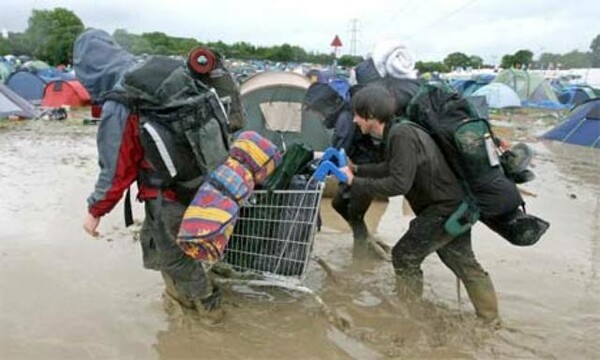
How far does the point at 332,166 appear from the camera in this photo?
363 cm

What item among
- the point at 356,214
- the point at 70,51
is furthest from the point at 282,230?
the point at 70,51

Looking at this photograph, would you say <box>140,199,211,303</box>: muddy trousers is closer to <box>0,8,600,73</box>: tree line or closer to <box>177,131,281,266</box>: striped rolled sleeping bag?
<box>177,131,281,266</box>: striped rolled sleeping bag

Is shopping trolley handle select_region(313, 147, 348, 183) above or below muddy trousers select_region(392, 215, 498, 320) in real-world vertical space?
above

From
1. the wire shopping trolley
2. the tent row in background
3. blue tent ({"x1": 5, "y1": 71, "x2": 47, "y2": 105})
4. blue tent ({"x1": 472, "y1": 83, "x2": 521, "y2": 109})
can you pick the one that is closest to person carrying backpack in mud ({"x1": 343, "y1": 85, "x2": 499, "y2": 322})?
the wire shopping trolley

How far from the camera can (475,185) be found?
3.62 metres

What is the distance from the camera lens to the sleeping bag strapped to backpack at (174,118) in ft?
10.9

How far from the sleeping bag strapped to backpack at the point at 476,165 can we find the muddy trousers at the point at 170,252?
1.64m

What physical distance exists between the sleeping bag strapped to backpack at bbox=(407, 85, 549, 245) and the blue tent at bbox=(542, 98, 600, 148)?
12.8 metres

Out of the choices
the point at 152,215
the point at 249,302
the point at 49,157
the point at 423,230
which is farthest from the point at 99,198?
the point at 49,157

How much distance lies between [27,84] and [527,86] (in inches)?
894

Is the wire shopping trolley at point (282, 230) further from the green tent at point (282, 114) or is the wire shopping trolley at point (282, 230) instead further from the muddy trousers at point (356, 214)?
the green tent at point (282, 114)

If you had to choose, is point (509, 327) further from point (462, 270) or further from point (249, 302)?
point (249, 302)

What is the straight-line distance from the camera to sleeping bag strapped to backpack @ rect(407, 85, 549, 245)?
3.53 metres

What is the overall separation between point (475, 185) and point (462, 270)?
619mm
